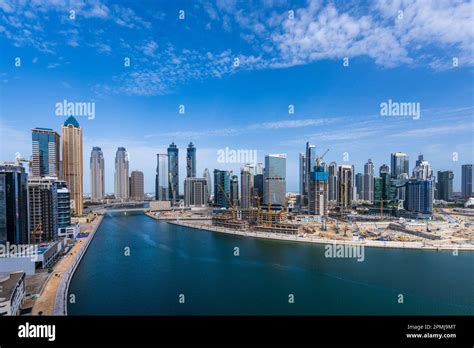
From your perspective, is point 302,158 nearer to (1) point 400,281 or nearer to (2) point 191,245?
(2) point 191,245

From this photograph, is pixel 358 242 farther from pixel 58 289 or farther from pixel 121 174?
pixel 121 174

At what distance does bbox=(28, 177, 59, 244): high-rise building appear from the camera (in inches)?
365

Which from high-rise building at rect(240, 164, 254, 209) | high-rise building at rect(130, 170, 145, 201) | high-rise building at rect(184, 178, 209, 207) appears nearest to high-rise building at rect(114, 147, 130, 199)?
high-rise building at rect(130, 170, 145, 201)

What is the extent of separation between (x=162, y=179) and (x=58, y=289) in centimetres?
3244

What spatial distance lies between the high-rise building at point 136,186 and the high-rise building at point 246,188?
2247cm

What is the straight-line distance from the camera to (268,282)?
248 inches

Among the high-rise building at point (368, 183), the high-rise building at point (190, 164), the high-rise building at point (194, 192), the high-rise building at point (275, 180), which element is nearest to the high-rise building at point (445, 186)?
the high-rise building at point (368, 183)

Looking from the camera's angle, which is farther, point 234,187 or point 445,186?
point 234,187

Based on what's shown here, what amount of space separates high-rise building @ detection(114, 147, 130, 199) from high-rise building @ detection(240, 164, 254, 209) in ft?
71.2

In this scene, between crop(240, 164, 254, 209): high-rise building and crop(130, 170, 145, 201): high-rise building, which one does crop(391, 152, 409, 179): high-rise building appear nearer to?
crop(240, 164, 254, 209): high-rise building

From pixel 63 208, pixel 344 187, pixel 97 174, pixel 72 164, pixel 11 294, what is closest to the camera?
pixel 11 294

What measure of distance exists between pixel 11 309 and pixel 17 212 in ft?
17.0

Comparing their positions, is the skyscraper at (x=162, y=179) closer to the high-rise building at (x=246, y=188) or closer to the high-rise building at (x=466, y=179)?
the high-rise building at (x=246, y=188)

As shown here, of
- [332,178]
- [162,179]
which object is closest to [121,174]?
[162,179]
